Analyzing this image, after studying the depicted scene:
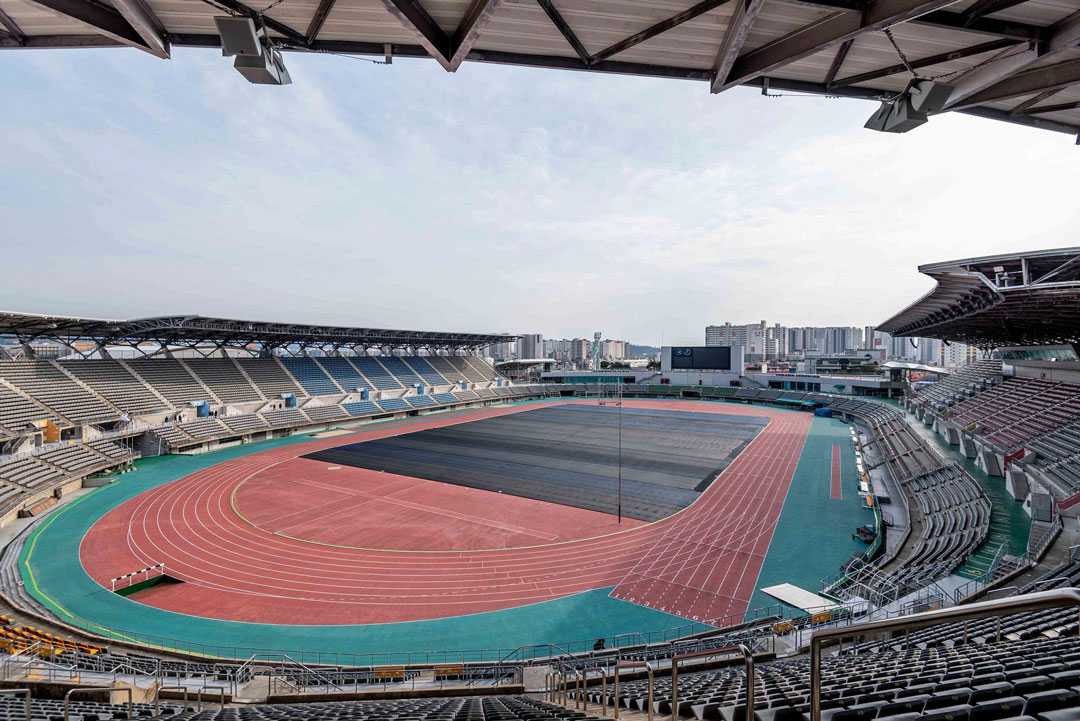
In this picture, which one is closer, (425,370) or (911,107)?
(911,107)

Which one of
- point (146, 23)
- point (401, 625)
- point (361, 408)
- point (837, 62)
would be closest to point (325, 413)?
point (361, 408)

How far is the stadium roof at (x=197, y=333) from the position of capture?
29938mm

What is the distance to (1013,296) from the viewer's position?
15562mm

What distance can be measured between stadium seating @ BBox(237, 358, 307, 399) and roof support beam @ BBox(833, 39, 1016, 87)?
152 feet

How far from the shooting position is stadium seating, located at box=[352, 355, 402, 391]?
53.0 meters

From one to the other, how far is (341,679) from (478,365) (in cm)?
6120

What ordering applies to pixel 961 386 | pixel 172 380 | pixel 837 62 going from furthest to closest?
pixel 172 380
pixel 961 386
pixel 837 62

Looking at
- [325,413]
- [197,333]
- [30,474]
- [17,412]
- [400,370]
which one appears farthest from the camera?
[400,370]

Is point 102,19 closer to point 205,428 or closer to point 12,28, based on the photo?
point 12,28

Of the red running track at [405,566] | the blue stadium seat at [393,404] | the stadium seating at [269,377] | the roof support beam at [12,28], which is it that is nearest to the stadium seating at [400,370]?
the blue stadium seat at [393,404]

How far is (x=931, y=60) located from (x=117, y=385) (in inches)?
1745

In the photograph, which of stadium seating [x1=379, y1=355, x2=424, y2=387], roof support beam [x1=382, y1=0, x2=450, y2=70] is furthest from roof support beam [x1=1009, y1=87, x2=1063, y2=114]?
stadium seating [x1=379, y1=355, x2=424, y2=387]

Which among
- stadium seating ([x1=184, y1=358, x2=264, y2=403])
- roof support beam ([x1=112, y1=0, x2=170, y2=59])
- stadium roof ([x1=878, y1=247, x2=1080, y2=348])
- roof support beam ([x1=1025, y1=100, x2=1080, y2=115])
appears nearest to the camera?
roof support beam ([x1=112, y1=0, x2=170, y2=59])

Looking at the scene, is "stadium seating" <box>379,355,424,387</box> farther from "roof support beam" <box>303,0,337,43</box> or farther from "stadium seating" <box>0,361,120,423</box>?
"roof support beam" <box>303,0,337,43</box>
